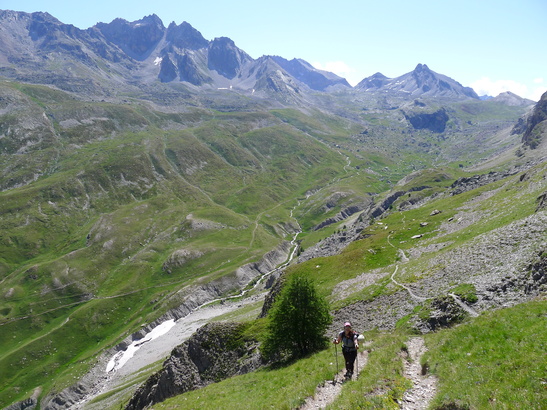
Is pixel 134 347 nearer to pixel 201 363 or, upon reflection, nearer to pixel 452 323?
pixel 201 363

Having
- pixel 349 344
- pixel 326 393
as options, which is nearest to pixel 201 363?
pixel 326 393

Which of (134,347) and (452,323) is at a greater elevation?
(452,323)

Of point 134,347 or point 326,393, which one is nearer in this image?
point 326,393

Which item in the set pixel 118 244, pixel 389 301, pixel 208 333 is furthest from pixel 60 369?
pixel 389 301

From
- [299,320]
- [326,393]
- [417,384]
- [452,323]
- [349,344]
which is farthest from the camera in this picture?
[299,320]

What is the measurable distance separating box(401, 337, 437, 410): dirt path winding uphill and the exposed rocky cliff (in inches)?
1084

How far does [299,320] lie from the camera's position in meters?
35.5

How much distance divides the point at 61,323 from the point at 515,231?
16991cm

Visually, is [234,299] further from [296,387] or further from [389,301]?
[296,387]

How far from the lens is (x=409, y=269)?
2260 inches

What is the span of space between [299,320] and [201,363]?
85.7 ft

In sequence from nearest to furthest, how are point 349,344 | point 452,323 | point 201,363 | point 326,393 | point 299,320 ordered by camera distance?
point 349,344 → point 326,393 → point 452,323 → point 299,320 → point 201,363

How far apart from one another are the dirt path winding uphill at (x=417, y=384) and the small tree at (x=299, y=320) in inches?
463

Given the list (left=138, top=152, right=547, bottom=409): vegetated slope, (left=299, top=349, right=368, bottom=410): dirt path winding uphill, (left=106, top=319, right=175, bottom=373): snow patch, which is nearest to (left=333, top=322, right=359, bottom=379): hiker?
(left=299, top=349, right=368, bottom=410): dirt path winding uphill
